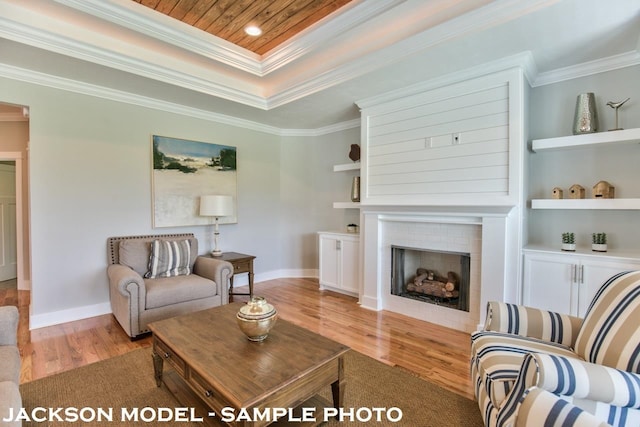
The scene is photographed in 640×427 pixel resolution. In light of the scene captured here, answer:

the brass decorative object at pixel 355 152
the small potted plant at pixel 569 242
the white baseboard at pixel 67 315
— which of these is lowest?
the white baseboard at pixel 67 315

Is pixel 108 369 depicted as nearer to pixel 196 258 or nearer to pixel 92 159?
pixel 196 258

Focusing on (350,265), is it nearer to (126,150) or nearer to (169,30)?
(126,150)

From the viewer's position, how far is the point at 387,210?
3.64m

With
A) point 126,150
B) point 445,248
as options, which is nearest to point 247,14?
point 126,150

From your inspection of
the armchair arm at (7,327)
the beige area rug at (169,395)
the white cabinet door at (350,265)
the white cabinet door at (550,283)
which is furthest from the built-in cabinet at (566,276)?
the armchair arm at (7,327)

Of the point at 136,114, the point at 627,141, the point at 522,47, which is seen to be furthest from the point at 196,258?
the point at 627,141

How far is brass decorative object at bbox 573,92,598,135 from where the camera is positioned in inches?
108

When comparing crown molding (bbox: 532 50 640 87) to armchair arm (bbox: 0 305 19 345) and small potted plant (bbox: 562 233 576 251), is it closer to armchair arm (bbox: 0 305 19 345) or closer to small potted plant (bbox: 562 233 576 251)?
small potted plant (bbox: 562 233 576 251)

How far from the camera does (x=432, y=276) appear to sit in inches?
144

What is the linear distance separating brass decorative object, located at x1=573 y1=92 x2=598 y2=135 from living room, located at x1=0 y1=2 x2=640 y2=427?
150mm

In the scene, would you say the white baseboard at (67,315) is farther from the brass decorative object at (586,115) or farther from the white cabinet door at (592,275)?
the brass decorative object at (586,115)

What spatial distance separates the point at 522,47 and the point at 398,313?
2864 millimetres

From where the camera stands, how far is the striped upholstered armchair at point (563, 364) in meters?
1.03

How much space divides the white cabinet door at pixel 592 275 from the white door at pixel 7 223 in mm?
7687
